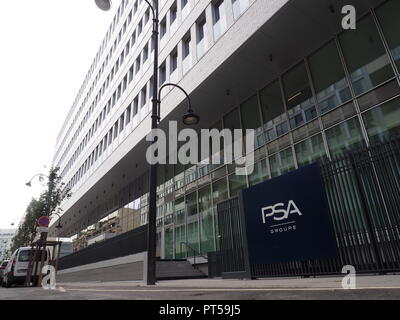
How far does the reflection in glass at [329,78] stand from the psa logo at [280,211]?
19.4 ft

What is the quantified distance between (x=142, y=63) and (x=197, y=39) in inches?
302

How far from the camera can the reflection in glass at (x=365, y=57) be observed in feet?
34.7

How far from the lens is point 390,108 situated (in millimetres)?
10016

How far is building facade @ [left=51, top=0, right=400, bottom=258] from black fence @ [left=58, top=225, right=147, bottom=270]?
4.26m

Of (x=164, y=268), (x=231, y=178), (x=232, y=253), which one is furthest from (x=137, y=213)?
(x=232, y=253)

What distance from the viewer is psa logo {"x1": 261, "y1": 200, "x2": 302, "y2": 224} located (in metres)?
7.59

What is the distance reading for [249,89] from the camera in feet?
51.1

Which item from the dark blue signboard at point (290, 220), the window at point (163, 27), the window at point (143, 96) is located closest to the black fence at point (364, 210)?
the dark blue signboard at point (290, 220)

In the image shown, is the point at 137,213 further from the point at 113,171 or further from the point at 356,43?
the point at 356,43

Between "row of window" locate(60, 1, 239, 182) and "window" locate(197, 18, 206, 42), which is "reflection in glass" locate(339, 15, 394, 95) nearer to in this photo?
"row of window" locate(60, 1, 239, 182)

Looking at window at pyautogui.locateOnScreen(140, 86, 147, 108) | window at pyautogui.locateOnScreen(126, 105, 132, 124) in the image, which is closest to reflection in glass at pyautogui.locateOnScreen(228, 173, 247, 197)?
window at pyautogui.locateOnScreen(140, 86, 147, 108)

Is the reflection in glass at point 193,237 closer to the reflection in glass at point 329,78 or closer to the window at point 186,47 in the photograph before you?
the reflection in glass at point 329,78
